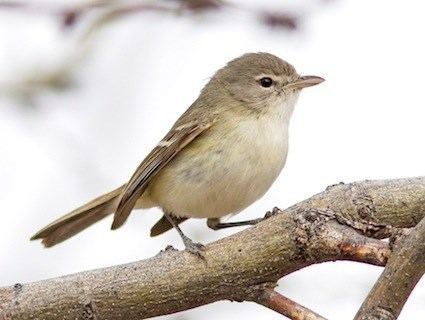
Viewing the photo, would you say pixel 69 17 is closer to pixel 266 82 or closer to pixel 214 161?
pixel 214 161

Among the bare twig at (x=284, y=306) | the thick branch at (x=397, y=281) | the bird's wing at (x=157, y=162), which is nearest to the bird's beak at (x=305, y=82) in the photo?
the bird's wing at (x=157, y=162)

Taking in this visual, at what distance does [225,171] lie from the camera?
15.3ft

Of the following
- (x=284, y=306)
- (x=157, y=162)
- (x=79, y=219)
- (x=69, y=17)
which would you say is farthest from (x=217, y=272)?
(x=79, y=219)

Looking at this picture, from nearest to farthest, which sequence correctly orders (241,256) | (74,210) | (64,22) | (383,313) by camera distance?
(383,313) → (64,22) → (241,256) → (74,210)

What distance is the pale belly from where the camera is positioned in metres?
4.66

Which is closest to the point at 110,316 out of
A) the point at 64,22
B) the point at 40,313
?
the point at 40,313

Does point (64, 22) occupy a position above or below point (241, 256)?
above

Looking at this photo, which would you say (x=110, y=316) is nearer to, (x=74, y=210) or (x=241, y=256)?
(x=241, y=256)

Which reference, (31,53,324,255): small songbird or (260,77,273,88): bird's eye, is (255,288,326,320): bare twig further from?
(260,77,273,88): bird's eye

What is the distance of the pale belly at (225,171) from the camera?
4664mm

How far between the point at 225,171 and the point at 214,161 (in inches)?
4.6

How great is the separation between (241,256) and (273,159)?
171 cm

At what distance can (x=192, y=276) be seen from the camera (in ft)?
10.1

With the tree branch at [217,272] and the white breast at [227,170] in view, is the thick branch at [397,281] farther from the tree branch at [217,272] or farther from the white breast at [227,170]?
the white breast at [227,170]
